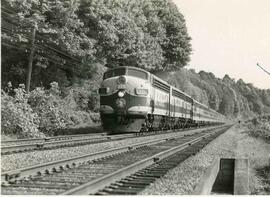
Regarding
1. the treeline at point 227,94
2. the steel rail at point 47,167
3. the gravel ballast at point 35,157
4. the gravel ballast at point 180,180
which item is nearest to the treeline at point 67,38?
the gravel ballast at point 35,157

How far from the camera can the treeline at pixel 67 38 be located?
73.4 ft

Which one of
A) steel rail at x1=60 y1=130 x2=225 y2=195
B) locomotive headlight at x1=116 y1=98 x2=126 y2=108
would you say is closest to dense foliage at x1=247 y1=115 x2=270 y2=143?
locomotive headlight at x1=116 y1=98 x2=126 y2=108

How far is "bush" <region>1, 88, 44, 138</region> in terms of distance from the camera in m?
17.6

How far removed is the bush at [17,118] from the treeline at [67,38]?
14.7 ft

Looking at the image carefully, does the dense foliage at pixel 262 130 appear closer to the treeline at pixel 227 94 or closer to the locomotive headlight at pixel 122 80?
the locomotive headlight at pixel 122 80

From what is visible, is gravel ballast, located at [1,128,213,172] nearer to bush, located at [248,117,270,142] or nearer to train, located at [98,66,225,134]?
train, located at [98,66,225,134]

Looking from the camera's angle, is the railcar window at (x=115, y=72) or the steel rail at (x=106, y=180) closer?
the steel rail at (x=106, y=180)

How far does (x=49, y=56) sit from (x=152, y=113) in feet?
24.1

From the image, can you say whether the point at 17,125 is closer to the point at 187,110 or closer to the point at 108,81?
the point at 108,81

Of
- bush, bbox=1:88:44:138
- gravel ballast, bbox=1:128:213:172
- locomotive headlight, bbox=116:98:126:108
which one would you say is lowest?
gravel ballast, bbox=1:128:213:172

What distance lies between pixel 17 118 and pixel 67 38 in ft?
26.2

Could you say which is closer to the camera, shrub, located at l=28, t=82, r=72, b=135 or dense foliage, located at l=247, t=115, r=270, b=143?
shrub, located at l=28, t=82, r=72, b=135

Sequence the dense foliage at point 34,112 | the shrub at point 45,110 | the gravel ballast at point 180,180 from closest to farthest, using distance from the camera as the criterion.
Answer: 1. the gravel ballast at point 180,180
2. the dense foliage at point 34,112
3. the shrub at point 45,110

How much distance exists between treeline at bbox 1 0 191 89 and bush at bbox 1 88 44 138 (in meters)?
4.48
